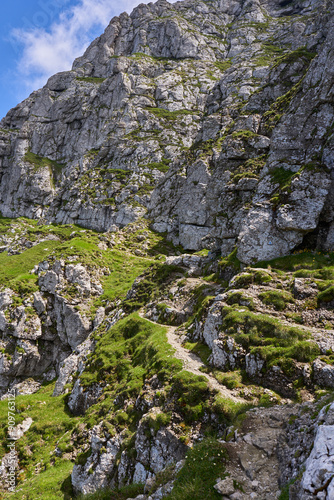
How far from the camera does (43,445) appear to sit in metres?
23.1

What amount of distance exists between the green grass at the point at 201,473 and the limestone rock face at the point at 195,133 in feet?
63.7

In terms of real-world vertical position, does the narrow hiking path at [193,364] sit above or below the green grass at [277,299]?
below

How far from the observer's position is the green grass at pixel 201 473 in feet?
28.9

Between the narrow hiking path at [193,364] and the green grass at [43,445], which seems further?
the green grass at [43,445]

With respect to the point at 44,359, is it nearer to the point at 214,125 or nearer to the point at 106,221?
the point at 106,221

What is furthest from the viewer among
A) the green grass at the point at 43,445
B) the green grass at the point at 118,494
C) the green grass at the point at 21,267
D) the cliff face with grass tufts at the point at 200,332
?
the green grass at the point at 21,267

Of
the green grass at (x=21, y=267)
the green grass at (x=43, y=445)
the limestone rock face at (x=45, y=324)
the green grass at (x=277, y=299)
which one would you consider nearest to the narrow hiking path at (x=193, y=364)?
the green grass at (x=277, y=299)

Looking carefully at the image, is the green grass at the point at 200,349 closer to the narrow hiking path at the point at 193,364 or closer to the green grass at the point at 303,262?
the narrow hiking path at the point at 193,364

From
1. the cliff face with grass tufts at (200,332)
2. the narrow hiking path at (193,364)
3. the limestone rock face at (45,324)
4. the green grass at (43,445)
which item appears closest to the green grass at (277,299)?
the cliff face with grass tufts at (200,332)

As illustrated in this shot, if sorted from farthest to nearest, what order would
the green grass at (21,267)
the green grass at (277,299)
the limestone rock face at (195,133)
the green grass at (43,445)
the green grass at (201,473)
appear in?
1. the green grass at (21,267)
2. the limestone rock face at (195,133)
3. the green grass at (277,299)
4. the green grass at (43,445)
5. the green grass at (201,473)

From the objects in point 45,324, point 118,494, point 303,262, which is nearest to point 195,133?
point 45,324

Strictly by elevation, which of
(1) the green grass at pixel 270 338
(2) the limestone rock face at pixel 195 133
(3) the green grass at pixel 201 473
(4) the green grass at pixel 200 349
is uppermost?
(2) the limestone rock face at pixel 195 133

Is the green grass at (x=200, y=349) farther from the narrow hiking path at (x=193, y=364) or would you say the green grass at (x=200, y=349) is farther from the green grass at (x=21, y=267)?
the green grass at (x=21, y=267)

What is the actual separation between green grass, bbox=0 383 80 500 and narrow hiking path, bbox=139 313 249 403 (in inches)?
442
